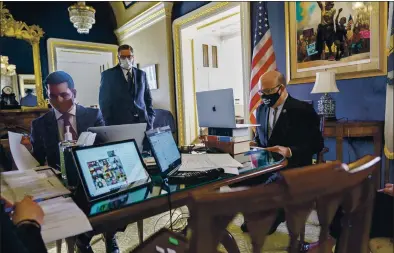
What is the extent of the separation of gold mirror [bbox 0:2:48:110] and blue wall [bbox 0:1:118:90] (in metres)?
0.08

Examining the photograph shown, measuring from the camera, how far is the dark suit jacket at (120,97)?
2580 mm

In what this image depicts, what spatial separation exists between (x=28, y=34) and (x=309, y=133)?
496 cm

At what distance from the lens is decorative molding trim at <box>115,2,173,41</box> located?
4656mm

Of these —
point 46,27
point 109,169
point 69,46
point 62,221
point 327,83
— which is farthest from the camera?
point 69,46

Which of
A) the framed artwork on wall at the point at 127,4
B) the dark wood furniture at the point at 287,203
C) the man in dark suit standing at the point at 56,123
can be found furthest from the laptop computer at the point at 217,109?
the framed artwork on wall at the point at 127,4

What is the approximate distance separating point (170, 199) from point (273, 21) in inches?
117

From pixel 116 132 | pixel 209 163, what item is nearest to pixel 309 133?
pixel 209 163

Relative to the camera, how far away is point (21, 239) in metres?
0.61

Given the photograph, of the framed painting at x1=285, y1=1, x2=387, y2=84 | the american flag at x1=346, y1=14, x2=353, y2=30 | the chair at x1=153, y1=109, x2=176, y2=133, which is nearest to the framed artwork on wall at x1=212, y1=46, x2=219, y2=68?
the chair at x1=153, y1=109, x2=176, y2=133

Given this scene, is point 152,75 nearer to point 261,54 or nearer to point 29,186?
point 261,54

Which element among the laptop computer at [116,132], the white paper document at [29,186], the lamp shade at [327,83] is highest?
the lamp shade at [327,83]

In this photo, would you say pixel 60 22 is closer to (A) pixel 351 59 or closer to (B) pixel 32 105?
(B) pixel 32 105

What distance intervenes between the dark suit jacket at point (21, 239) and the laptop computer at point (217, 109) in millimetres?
1064

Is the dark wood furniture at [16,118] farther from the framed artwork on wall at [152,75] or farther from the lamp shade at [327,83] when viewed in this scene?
the lamp shade at [327,83]
